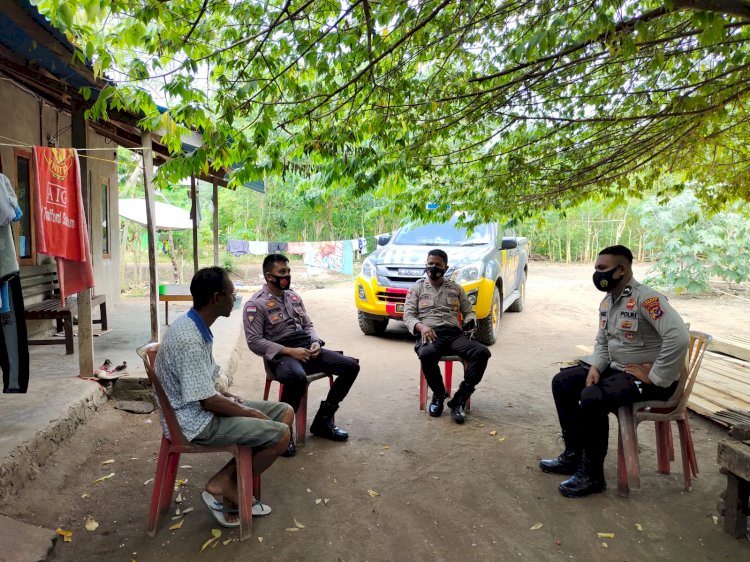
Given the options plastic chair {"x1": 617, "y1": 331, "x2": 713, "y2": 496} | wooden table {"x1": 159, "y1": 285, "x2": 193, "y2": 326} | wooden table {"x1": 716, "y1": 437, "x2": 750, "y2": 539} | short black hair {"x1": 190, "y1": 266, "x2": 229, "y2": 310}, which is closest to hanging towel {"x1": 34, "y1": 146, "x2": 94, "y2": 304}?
short black hair {"x1": 190, "y1": 266, "x2": 229, "y2": 310}

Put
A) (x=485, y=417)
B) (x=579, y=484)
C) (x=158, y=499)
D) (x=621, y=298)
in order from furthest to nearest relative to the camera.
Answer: (x=485, y=417) → (x=621, y=298) → (x=579, y=484) → (x=158, y=499)

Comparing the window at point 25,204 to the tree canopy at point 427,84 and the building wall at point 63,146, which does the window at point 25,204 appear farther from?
the tree canopy at point 427,84

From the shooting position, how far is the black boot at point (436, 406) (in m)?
4.84

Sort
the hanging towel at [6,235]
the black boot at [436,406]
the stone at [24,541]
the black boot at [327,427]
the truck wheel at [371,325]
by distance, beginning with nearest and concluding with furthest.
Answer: the stone at [24,541] → the hanging towel at [6,235] → the black boot at [327,427] → the black boot at [436,406] → the truck wheel at [371,325]

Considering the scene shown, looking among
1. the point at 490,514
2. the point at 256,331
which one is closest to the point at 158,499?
the point at 256,331

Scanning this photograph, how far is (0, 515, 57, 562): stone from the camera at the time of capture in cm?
253

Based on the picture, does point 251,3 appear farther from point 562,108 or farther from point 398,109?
point 562,108

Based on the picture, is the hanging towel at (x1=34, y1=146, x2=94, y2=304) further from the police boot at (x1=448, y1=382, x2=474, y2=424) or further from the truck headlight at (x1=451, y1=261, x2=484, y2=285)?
the truck headlight at (x1=451, y1=261, x2=484, y2=285)

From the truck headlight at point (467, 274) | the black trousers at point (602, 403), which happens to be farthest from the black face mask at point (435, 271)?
the truck headlight at point (467, 274)

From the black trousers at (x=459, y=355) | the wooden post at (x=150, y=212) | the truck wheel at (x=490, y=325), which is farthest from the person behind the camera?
the truck wheel at (x=490, y=325)

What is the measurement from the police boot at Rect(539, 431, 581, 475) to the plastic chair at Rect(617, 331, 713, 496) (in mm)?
300

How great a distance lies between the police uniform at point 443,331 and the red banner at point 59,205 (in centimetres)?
308

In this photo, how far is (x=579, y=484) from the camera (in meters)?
3.34

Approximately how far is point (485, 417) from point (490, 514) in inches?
69.2
